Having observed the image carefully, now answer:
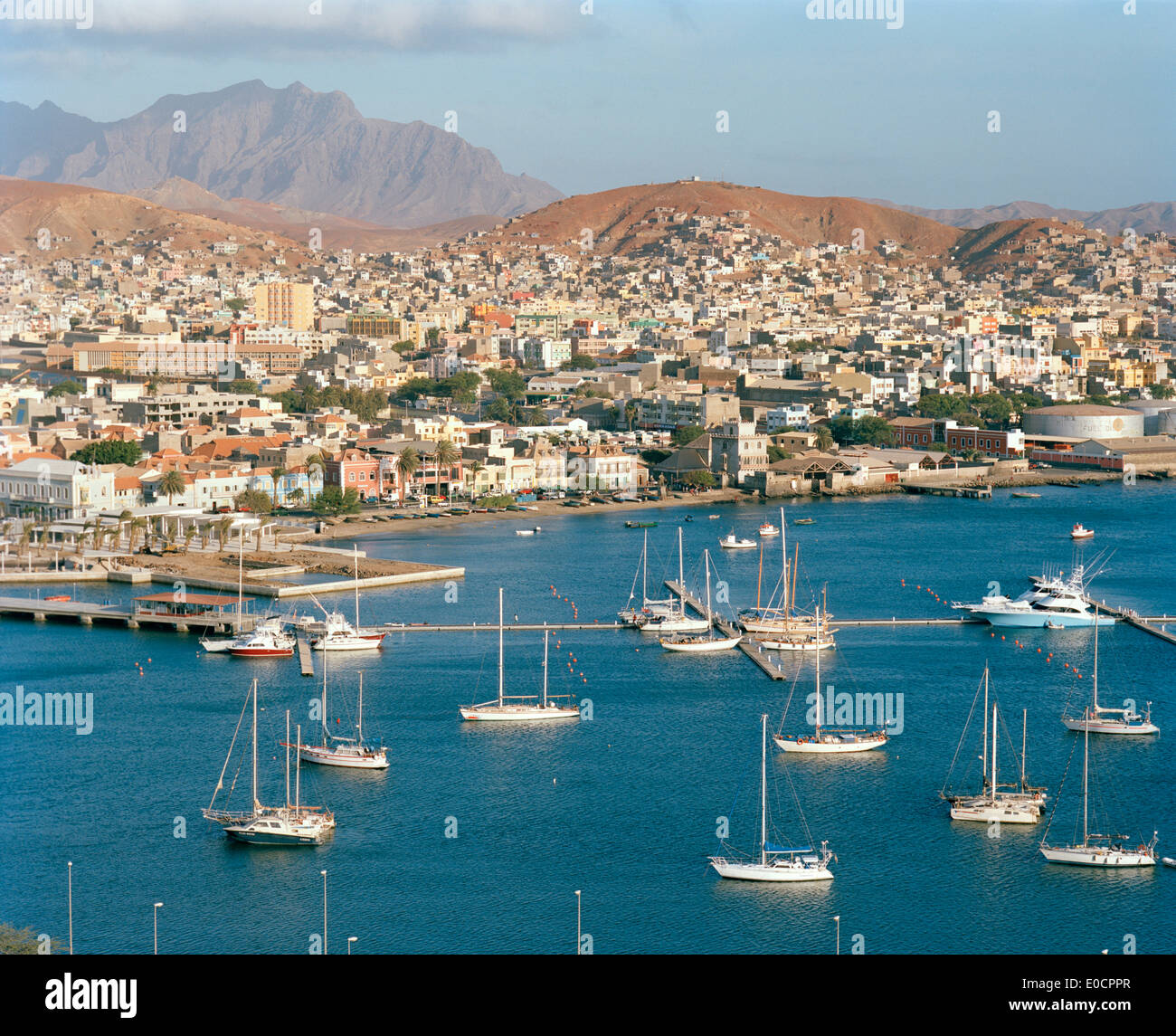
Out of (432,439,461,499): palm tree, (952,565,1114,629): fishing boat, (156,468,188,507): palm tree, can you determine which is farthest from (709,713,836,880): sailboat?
(432,439,461,499): palm tree

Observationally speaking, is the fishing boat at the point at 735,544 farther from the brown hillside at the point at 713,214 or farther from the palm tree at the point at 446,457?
the brown hillside at the point at 713,214

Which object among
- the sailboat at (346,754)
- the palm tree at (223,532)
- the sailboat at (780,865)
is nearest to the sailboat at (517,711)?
the sailboat at (346,754)

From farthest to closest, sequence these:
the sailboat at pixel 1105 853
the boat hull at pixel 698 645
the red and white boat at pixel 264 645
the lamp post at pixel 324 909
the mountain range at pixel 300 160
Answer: the mountain range at pixel 300 160
the boat hull at pixel 698 645
the red and white boat at pixel 264 645
the sailboat at pixel 1105 853
the lamp post at pixel 324 909

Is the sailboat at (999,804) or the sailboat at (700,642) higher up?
the sailboat at (700,642)

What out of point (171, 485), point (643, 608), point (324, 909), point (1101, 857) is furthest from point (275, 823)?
point (171, 485)

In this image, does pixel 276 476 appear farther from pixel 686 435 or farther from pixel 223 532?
pixel 686 435
